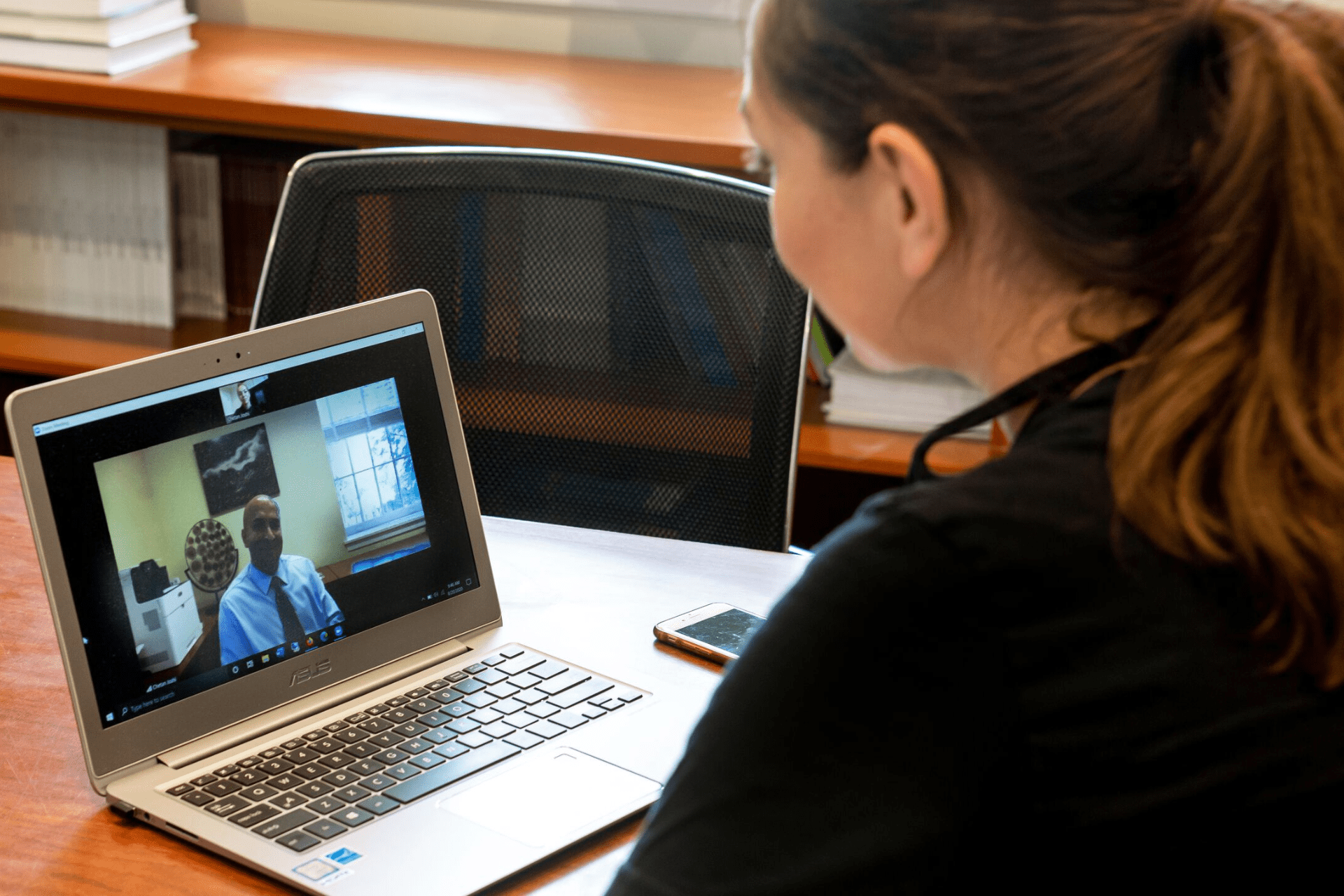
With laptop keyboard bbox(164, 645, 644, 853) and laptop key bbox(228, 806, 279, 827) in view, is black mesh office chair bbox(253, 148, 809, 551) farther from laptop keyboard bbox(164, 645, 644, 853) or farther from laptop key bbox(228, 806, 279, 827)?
Result: laptop key bbox(228, 806, 279, 827)

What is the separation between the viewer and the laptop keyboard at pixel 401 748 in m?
0.79

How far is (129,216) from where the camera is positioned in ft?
7.27

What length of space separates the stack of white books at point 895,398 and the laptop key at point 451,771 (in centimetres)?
125

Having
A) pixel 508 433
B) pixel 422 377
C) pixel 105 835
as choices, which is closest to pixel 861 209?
pixel 422 377

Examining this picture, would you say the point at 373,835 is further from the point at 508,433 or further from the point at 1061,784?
the point at 508,433

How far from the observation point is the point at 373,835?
0.77 metres

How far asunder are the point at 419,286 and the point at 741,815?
3.15ft

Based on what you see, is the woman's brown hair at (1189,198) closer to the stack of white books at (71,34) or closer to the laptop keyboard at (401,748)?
A: the laptop keyboard at (401,748)

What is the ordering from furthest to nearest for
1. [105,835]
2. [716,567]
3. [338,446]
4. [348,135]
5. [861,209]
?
1. [348,135]
2. [716,567]
3. [338,446]
4. [105,835]
5. [861,209]

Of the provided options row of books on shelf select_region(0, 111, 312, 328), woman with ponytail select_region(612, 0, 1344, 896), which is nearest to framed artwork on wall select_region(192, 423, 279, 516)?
woman with ponytail select_region(612, 0, 1344, 896)

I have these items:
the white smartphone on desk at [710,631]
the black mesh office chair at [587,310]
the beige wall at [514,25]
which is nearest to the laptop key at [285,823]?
the white smartphone on desk at [710,631]

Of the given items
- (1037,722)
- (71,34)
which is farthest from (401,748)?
(71,34)

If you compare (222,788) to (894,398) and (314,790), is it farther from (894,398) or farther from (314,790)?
(894,398)

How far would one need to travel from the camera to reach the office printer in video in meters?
0.82
